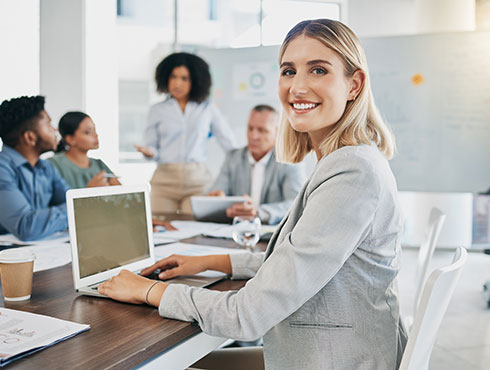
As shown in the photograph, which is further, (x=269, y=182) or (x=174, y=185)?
(x=174, y=185)

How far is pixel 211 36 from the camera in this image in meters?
5.91

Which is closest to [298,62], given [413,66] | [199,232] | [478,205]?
[199,232]

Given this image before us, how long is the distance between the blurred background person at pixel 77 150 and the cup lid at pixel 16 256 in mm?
1245

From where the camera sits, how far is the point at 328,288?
1020 mm

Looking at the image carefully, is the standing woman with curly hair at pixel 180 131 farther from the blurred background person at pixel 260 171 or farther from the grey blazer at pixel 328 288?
the grey blazer at pixel 328 288

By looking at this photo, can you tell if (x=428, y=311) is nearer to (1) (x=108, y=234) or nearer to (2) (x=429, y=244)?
(1) (x=108, y=234)

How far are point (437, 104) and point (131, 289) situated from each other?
365 centimetres

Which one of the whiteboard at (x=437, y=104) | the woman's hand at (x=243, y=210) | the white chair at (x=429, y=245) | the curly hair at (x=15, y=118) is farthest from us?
the whiteboard at (x=437, y=104)

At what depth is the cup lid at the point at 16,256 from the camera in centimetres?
110

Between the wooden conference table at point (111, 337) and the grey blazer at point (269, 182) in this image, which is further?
the grey blazer at point (269, 182)

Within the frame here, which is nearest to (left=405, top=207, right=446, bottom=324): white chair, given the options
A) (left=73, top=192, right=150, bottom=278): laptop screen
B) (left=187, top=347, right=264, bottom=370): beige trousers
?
(left=187, top=347, right=264, bottom=370): beige trousers

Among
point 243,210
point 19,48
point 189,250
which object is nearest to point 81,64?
point 19,48

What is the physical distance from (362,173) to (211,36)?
5253 mm

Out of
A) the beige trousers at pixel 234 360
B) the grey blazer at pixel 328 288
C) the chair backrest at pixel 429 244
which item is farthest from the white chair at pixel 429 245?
the grey blazer at pixel 328 288
